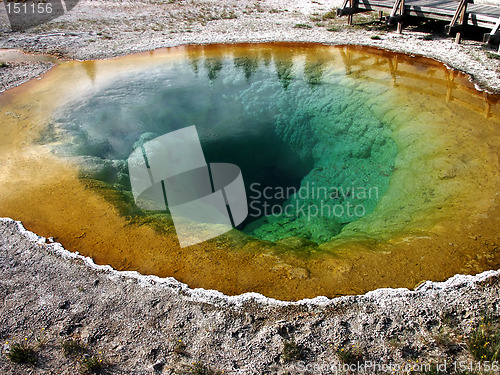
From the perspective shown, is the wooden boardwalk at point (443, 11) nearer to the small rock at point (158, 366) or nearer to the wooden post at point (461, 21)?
the wooden post at point (461, 21)

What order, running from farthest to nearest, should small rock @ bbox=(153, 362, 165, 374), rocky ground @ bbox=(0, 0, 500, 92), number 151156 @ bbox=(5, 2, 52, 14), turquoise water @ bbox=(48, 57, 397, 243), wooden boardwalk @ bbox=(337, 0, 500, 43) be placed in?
1. number 151156 @ bbox=(5, 2, 52, 14)
2. rocky ground @ bbox=(0, 0, 500, 92)
3. wooden boardwalk @ bbox=(337, 0, 500, 43)
4. turquoise water @ bbox=(48, 57, 397, 243)
5. small rock @ bbox=(153, 362, 165, 374)

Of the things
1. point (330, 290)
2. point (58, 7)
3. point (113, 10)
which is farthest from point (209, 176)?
point (58, 7)

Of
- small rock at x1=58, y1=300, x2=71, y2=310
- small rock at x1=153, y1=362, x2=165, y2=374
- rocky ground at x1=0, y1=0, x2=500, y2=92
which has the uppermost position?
rocky ground at x1=0, y1=0, x2=500, y2=92

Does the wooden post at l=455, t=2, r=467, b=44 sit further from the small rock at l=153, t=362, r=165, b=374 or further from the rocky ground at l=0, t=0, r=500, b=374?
the small rock at l=153, t=362, r=165, b=374

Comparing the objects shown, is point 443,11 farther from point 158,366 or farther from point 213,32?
point 158,366

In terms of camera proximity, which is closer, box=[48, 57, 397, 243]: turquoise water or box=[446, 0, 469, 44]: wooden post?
box=[48, 57, 397, 243]: turquoise water

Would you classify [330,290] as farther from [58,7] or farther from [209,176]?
[58,7]

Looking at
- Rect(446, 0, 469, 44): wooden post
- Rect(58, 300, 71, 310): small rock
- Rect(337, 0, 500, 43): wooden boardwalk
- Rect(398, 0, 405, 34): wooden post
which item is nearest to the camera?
Rect(58, 300, 71, 310): small rock

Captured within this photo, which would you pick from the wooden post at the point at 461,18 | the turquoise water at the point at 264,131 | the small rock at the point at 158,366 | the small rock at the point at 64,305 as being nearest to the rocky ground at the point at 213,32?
the wooden post at the point at 461,18

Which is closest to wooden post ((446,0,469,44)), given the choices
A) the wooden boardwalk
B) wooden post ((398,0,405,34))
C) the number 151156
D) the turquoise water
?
the wooden boardwalk
